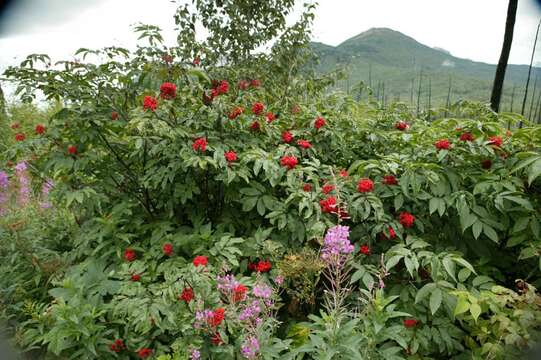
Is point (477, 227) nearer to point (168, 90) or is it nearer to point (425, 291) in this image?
point (425, 291)

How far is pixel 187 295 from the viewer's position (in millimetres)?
1668

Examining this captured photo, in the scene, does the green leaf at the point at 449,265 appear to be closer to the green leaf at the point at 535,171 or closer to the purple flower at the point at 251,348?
the green leaf at the point at 535,171

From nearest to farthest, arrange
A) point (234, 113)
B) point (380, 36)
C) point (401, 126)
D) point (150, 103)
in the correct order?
point (150, 103) < point (234, 113) < point (401, 126) < point (380, 36)

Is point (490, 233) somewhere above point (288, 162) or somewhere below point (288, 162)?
below

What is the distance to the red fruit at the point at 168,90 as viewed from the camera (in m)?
2.01

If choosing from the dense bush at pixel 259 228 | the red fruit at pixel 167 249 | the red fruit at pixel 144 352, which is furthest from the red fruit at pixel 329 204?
the red fruit at pixel 144 352

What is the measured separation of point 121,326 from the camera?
6.82 feet

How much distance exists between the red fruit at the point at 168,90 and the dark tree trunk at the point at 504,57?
18.0ft

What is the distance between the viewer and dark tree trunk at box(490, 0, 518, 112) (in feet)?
19.6

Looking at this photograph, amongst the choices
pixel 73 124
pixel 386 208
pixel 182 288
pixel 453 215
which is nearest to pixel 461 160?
pixel 453 215

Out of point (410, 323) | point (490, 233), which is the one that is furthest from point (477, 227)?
point (410, 323)

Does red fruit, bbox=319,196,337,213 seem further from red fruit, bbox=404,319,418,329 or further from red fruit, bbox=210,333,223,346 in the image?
red fruit, bbox=210,333,223,346

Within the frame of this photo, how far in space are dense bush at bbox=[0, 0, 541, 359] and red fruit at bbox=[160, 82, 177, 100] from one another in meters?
0.01

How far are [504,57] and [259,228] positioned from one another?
18.7 ft
